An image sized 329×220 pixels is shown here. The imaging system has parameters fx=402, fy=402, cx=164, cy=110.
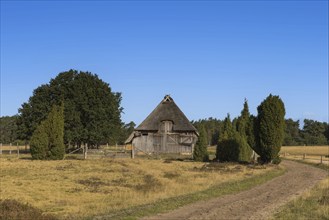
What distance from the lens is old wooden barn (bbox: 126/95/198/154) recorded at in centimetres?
6206

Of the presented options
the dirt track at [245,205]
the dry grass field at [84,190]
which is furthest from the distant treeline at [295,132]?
the dirt track at [245,205]

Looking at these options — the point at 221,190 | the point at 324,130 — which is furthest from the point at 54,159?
the point at 324,130

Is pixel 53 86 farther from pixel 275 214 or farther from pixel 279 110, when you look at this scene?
pixel 275 214

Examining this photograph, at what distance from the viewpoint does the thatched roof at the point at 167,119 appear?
6200 centimetres

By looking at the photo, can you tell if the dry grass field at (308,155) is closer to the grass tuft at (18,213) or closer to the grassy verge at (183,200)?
the grassy verge at (183,200)

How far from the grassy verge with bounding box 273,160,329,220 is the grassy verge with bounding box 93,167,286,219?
12.4ft

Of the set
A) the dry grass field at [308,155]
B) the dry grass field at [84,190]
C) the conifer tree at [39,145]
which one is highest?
the conifer tree at [39,145]

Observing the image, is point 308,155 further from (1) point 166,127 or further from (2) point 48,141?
(2) point 48,141

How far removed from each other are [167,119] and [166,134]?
234 cm

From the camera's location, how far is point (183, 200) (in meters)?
17.6

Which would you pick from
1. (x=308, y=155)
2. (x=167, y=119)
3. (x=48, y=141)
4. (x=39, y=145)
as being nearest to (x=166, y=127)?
(x=167, y=119)

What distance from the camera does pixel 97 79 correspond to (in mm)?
66938

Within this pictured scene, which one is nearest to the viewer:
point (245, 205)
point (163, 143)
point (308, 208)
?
point (308, 208)

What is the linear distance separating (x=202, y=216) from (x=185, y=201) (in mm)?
3425
